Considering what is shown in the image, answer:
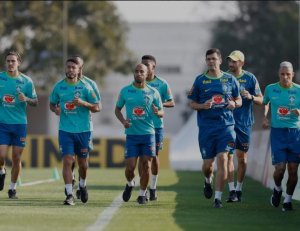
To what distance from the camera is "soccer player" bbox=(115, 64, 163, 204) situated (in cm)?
1733

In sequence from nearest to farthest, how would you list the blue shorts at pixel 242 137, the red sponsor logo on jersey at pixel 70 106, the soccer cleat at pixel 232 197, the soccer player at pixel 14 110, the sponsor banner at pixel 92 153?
the red sponsor logo on jersey at pixel 70 106 < the soccer cleat at pixel 232 197 < the soccer player at pixel 14 110 < the blue shorts at pixel 242 137 < the sponsor banner at pixel 92 153

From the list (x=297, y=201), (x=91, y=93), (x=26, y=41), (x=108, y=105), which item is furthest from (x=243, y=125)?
(x=108, y=105)

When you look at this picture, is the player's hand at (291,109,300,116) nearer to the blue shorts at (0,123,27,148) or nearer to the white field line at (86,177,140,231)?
the white field line at (86,177,140,231)

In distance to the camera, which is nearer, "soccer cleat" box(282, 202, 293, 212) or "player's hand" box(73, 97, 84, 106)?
"soccer cleat" box(282, 202, 293, 212)

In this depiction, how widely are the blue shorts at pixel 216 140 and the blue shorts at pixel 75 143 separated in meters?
1.70

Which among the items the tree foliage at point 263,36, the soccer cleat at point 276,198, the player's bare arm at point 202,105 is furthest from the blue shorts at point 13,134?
the tree foliage at point 263,36

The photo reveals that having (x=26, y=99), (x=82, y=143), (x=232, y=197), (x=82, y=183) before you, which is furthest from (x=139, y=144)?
(x=26, y=99)

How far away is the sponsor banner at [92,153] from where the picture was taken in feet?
124

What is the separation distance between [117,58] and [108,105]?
75.9 feet

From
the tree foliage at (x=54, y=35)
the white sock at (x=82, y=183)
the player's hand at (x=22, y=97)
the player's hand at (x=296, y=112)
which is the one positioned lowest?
the white sock at (x=82, y=183)

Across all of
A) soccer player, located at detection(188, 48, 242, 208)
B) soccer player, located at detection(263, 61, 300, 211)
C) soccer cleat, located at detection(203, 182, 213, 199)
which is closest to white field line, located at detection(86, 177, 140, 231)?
soccer cleat, located at detection(203, 182, 213, 199)

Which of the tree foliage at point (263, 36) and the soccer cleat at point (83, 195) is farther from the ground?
the tree foliage at point (263, 36)

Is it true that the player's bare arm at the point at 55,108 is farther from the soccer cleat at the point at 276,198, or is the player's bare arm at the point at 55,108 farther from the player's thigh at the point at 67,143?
the soccer cleat at the point at 276,198

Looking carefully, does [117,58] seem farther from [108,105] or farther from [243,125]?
[243,125]
